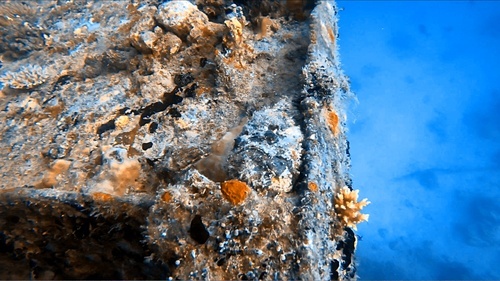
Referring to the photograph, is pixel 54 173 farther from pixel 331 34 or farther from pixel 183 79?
pixel 331 34

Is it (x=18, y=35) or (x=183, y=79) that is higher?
(x=183, y=79)

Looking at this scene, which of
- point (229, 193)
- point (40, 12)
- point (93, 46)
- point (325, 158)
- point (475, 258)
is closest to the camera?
point (229, 193)

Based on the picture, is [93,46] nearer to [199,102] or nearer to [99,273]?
[199,102]

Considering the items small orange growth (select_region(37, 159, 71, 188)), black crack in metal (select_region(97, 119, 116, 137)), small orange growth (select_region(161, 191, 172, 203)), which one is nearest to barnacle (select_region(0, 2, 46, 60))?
black crack in metal (select_region(97, 119, 116, 137))

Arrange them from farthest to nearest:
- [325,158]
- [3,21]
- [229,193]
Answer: [3,21] → [325,158] → [229,193]

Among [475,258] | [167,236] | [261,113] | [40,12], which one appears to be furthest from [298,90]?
[475,258]

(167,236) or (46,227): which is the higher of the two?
(167,236)

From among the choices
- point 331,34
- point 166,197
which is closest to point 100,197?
point 166,197
